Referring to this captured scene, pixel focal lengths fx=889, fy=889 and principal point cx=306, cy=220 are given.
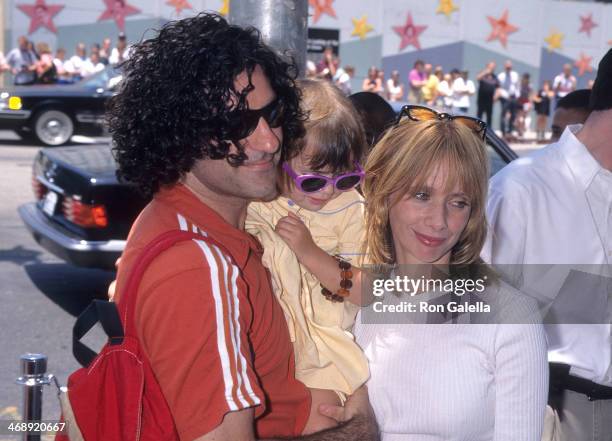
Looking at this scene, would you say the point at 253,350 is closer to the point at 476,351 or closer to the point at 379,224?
the point at 476,351

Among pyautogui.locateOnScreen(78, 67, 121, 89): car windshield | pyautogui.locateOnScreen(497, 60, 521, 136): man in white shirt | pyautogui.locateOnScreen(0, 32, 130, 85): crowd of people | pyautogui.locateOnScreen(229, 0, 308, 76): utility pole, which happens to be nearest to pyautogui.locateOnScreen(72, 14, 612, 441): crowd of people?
pyautogui.locateOnScreen(229, 0, 308, 76): utility pole

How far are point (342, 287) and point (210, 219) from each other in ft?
2.10

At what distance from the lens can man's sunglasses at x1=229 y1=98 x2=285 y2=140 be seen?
195 centimetres

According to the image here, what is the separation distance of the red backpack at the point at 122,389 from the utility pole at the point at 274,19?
141 centimetres

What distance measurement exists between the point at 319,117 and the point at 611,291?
1094mm

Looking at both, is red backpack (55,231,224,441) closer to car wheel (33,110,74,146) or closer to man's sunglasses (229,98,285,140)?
man's sunglasses (229,98,285,140)

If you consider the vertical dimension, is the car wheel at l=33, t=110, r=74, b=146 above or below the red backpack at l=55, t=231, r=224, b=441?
below

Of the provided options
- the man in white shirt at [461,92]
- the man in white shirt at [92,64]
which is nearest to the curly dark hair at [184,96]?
the man in white shirt at [92,64]

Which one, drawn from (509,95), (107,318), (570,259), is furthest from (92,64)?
(107,318)

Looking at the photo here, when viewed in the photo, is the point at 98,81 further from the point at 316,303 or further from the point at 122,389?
the point at 122,389

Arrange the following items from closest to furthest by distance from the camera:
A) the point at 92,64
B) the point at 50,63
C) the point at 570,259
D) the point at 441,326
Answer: the point at 441,326 → the point at 570,259 → the point at 50,63 → the point at 92,64

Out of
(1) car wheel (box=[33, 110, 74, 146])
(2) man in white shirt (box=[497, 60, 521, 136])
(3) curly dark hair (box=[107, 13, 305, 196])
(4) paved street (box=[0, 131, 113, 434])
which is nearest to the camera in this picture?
(3) curly dark hair (box=[107, 13, 305, 196])

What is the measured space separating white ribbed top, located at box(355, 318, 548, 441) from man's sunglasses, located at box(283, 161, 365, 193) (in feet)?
1.76

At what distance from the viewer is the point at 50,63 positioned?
67.7 ft
